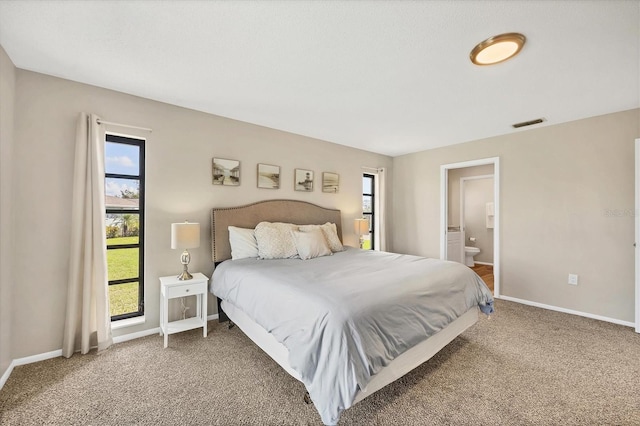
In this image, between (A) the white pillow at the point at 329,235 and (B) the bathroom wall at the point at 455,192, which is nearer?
(A) the white pillow at the point at 329,235

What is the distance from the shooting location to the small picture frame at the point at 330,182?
4.40 metres

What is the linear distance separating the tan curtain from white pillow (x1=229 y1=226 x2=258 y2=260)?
116cm

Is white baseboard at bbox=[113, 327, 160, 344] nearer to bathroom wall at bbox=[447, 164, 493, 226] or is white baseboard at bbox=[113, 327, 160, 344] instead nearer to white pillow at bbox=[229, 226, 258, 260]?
white pillow at bbox=[229, 226, 258, 260]

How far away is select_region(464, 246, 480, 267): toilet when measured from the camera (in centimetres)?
608

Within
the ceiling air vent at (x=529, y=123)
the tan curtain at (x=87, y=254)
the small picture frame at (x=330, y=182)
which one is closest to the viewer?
the tan curtain at (x=87, y=254)

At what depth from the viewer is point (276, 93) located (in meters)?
2.70

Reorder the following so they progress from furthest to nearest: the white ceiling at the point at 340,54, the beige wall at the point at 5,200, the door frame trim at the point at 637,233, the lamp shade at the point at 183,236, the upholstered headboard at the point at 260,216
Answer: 1. the upholstered headboard at the point at 260,216
2. the door frame trim at the point at 637,233
3. the lamp shade at the point at 183,236
4. the beige wall at the point at 5,200
5. the white ceiling at the point at 340,54

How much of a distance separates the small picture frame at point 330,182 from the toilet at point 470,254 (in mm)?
3611

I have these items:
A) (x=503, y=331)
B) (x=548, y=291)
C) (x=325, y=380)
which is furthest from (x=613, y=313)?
(x=325, y=380)

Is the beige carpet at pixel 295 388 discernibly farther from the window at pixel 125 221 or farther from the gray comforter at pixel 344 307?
the window at pixel 125 221

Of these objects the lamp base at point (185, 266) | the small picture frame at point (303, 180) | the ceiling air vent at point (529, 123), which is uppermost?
the ceiling air vent at point (529, 123)

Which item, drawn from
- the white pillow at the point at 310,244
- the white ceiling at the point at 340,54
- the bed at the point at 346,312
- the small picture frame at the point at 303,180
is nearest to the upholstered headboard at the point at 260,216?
the bed at the point at 346,312

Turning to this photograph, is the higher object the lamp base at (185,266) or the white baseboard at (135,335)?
the lamp base at (185,266)

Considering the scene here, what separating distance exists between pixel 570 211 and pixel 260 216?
398 cm
